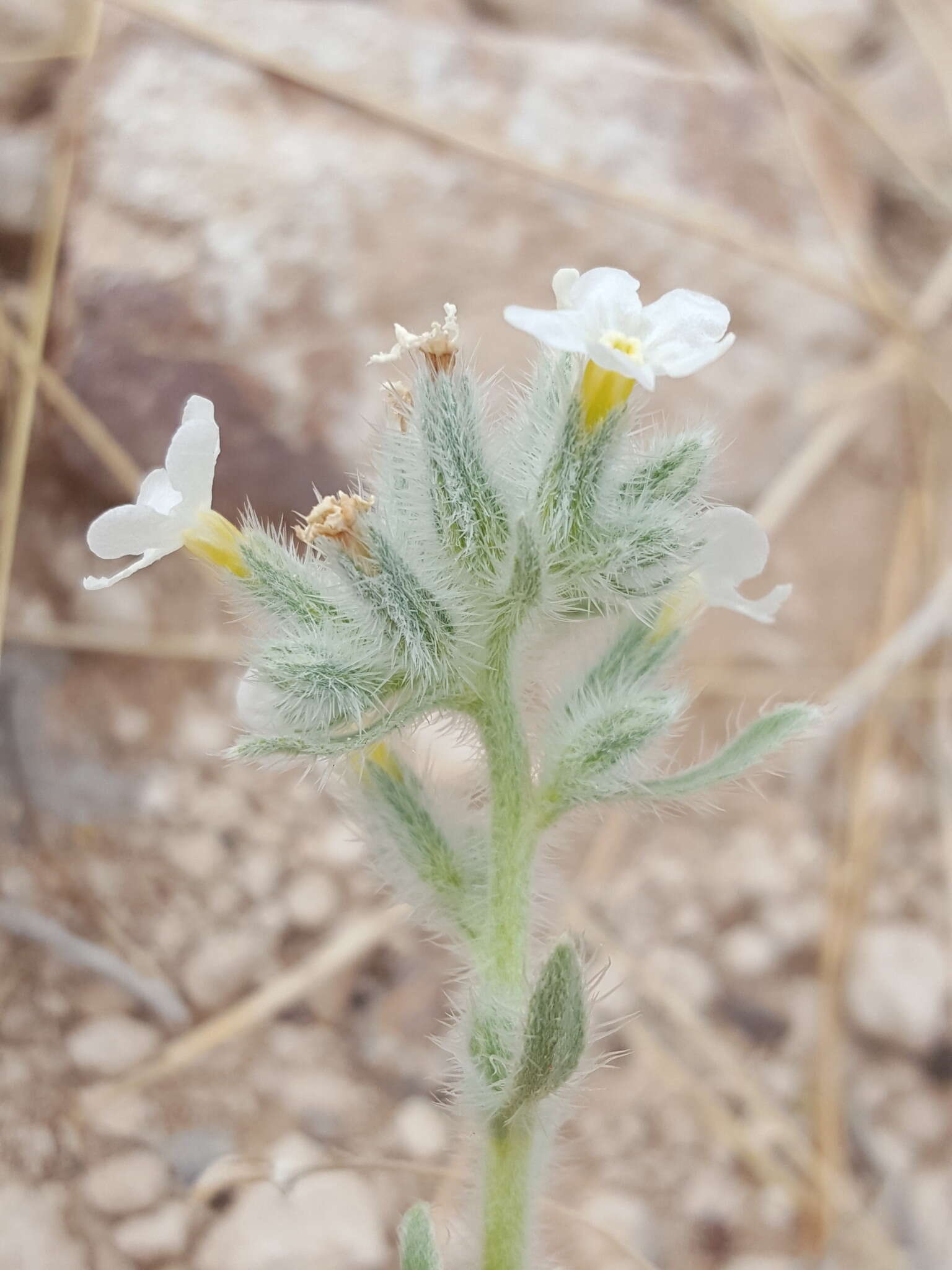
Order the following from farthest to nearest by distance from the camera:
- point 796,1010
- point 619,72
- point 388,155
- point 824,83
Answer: point 824,83, point 619,72, point 388,155, point 796,1010

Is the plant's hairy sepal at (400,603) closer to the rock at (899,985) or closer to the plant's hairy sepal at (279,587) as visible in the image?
the plant's hairy sepal at (279,587)

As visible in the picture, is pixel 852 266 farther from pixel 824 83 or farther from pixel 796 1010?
pixel 796 1010

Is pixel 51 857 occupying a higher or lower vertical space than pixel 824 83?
lower

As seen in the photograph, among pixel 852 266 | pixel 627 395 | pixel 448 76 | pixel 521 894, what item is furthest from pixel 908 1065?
pixel 448 76

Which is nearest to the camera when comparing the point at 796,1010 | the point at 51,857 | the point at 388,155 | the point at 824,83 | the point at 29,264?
the point at 51,857

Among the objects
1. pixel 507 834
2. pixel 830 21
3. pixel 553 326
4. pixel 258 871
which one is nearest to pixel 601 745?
pixel 507 834

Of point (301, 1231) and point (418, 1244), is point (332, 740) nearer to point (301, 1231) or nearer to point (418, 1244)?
point (418, 1244)

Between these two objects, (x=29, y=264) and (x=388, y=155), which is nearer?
(x=29, y=264)
